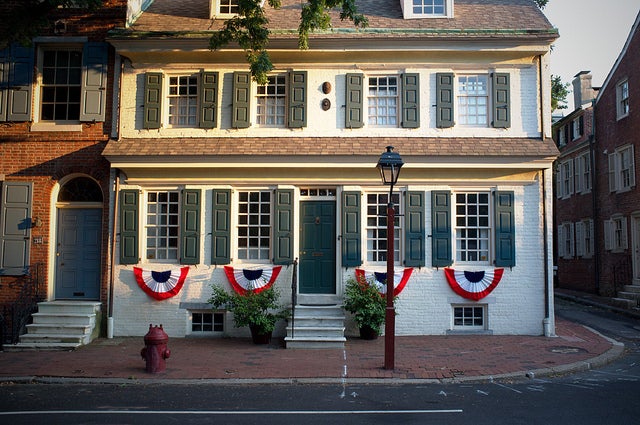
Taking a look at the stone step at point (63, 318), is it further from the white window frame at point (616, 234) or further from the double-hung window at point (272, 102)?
the white window frame at point (616, 234)

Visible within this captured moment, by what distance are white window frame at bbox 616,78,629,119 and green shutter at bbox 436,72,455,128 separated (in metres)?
10.9

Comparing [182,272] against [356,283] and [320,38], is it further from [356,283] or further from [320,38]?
[320,38]

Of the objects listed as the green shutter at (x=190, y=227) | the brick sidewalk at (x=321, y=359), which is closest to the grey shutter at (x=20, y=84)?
the green shutter at (x=190, y=227)

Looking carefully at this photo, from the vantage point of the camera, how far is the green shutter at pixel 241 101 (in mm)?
14055

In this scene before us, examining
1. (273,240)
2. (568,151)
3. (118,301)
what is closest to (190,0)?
(273,240)

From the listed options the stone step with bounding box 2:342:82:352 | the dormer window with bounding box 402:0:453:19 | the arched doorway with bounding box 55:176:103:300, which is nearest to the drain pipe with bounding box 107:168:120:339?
the arched doorway with bounding box 55:176:103:300

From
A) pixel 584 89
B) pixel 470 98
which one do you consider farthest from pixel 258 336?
pixel 584 89

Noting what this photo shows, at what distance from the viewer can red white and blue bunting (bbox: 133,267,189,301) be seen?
44.7 feet

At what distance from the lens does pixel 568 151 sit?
87.8ft

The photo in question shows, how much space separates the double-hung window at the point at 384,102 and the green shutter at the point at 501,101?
91.8 inches

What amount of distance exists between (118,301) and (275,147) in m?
5.19

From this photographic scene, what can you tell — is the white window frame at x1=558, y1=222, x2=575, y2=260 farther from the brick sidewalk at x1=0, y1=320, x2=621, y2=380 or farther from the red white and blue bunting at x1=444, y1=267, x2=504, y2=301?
the red white and blue bunting at x1=444, y1=267, x2=504, y2=301

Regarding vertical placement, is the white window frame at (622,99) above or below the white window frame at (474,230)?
above

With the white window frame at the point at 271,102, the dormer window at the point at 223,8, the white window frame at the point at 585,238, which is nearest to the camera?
the white window frame at the point at 271,102
